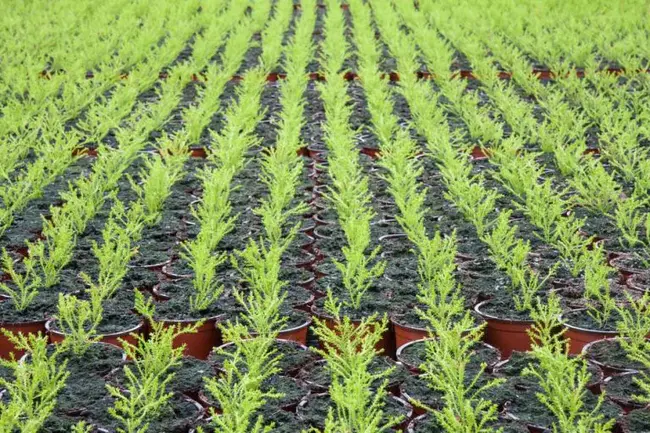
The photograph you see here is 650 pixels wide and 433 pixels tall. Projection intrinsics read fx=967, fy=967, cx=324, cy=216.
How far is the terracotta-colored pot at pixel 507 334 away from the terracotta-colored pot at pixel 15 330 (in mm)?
1765

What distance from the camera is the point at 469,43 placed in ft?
31.2

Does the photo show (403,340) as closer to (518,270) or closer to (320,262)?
(518,270)

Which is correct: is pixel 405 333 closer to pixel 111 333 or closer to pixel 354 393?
pixel 354 393

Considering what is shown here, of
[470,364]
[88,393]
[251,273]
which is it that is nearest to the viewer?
[88,393]

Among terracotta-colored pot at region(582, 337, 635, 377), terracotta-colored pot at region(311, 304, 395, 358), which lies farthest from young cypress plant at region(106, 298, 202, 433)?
terracotta-colored pot at region(582, 337, 635, 377)

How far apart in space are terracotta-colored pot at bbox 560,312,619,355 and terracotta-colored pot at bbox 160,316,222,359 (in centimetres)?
137

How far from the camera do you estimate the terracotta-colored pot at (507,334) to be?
380cm

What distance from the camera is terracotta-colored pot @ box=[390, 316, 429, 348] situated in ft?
12.3

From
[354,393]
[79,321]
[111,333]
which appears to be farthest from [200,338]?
[354,393]

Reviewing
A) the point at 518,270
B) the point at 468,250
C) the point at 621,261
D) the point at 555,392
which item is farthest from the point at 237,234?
the point at 555,392

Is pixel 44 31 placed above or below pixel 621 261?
above

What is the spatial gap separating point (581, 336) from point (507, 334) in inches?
11.2

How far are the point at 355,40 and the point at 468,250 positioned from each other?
634 cm

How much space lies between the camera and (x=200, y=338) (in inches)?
151
